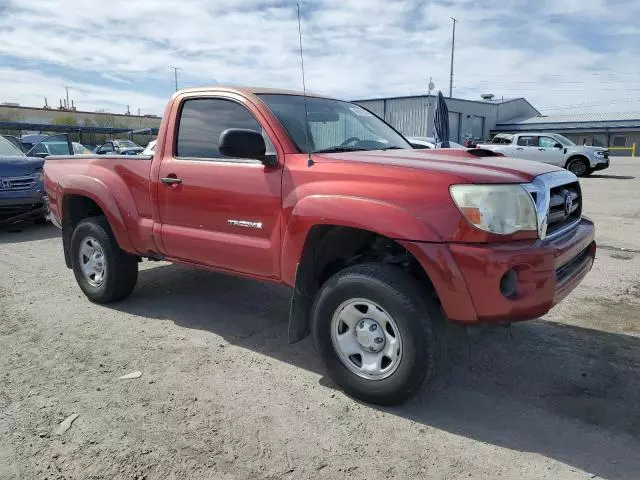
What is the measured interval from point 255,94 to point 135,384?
220 cm

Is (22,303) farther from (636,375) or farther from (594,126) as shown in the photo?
(594,126)

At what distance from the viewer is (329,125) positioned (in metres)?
4.07

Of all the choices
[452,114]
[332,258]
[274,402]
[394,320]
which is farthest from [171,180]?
[452,114]

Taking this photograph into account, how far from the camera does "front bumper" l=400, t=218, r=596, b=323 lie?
9.03 ft

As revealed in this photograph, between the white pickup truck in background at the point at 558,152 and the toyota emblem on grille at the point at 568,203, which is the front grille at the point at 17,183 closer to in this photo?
the toyota emblem on grille at the point at 568,203

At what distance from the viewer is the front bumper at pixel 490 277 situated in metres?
2.75

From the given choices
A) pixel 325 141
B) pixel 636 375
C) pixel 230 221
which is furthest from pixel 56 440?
pixel 636 375

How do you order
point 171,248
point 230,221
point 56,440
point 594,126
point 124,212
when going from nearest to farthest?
point 56,440, point 230,221, point 171,248, point 124,212, point 594,126

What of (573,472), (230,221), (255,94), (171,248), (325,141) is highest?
(255,94)

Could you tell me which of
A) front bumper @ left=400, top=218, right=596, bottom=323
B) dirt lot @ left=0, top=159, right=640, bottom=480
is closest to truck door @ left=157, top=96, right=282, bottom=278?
dirt lot @ left=0, top=159, right=640, bottom=480

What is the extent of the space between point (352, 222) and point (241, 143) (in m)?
0.89

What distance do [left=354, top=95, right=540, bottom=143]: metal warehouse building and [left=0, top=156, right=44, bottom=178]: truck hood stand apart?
1155 inches

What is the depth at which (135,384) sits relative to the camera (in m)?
3.49

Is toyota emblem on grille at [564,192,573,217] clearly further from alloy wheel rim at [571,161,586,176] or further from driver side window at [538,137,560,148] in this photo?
driver side window at [538,137,560,148]
